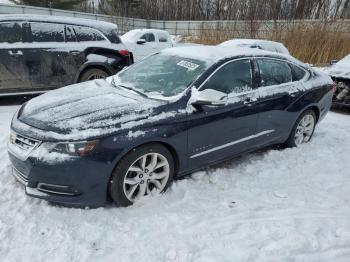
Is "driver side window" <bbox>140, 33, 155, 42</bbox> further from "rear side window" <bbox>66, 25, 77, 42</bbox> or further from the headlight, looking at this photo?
the headlight

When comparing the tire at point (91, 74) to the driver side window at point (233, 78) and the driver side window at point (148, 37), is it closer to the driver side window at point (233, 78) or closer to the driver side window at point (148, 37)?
the driver side window at point (233, 78)

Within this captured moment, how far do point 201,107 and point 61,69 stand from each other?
13.4 ft

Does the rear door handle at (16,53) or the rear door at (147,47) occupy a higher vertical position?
the rear door handle at (16,53)

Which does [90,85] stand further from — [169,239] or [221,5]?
[221,5]

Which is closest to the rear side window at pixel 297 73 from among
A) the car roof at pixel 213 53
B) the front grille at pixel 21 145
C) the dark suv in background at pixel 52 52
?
the car roof at pixel 213 53

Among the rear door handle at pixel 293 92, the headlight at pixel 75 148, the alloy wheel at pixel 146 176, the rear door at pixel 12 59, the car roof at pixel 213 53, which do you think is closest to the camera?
the headlight at pixel 75 148

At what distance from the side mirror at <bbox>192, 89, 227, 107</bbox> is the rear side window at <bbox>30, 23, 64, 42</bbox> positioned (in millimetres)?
4233

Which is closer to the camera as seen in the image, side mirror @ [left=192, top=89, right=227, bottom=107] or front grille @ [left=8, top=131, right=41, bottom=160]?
front grille @ [left=8, top=131, right=41, bottom=160]

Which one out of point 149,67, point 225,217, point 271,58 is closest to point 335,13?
point 271,58

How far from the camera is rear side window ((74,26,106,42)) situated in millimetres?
7168

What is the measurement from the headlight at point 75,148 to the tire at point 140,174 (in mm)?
329

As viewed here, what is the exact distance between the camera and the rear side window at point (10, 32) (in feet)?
20.9

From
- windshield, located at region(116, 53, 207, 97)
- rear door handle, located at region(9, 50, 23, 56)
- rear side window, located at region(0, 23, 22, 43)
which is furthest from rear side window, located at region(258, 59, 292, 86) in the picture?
rear side window, located at region(0, 23, 22, 43)

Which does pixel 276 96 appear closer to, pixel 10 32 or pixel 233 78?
pixel 233 78
